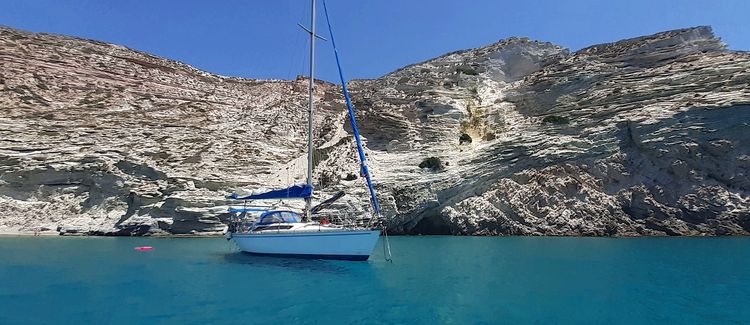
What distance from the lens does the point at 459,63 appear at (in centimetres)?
6106

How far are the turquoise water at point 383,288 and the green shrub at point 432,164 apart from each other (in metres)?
20.0

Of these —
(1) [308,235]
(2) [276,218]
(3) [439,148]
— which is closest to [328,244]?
(1) [308,235]

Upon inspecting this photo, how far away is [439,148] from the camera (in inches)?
1754

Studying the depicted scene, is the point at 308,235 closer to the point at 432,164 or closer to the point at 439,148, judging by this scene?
the point at 432,164

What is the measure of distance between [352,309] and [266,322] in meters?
2.22

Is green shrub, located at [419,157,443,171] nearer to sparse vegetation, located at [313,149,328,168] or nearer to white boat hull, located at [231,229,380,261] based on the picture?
sparse vegetation, located at [313,149,328,168]

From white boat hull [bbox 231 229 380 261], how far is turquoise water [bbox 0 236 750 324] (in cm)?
41

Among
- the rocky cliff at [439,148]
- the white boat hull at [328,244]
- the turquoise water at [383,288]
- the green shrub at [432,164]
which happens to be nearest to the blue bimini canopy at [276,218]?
the turquoise water at [383,288]

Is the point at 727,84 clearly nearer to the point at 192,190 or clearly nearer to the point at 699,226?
the point at 699,226

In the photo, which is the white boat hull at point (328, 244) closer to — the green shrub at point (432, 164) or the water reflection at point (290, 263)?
the water reflection at point (290, 263)

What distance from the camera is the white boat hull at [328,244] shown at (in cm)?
1778

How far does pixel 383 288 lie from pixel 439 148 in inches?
1277

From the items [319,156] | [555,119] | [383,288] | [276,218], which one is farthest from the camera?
[319,156]

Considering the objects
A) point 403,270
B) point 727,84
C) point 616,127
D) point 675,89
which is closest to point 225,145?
point 403,270
